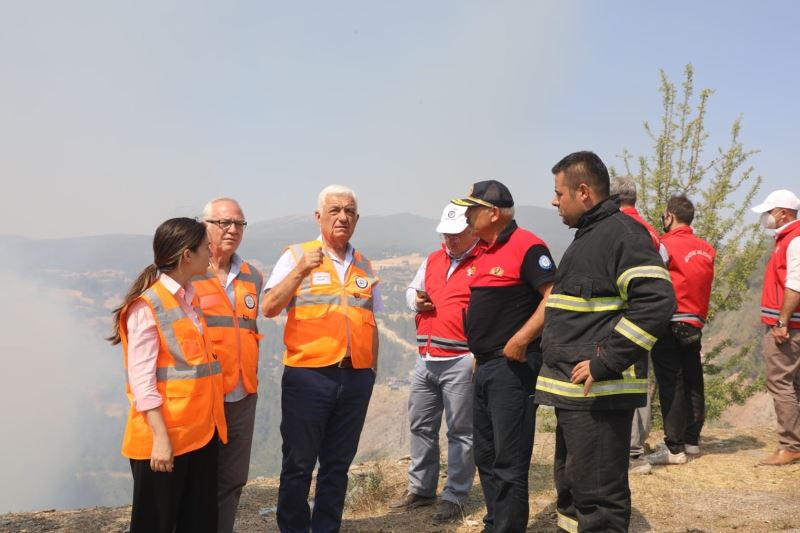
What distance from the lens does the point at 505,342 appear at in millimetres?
3848

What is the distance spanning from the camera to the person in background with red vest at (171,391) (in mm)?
2928

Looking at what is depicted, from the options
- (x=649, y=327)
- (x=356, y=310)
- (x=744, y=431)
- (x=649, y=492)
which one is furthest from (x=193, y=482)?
(x=744, y=431)

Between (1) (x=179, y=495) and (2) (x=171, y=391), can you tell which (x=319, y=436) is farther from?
(2) (x=171, y=391)

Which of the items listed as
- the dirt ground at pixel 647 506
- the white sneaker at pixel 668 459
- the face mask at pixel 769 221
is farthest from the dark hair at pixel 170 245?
the face mask at pixel 769 221

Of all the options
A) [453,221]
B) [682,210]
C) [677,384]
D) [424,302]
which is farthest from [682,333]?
[453,221]

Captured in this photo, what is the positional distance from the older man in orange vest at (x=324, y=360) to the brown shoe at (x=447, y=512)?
3.38ft

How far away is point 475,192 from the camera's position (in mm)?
4027

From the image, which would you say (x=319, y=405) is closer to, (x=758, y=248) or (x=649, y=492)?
(x=649, y=492)

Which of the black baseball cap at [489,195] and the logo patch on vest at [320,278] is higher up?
the black baseball cap at [489,195]

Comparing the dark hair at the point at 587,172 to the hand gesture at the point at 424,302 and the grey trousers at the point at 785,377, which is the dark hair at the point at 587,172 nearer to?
the hand gesture at the point at 424,302

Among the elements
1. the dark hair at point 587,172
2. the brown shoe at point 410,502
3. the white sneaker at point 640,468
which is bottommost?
the brown shoe at point 410,502

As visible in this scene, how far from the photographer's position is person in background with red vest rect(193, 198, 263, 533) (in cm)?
379

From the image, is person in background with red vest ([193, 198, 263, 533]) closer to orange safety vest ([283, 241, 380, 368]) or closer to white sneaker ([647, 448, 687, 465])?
orange safety vest ([283, 241, 380, 368])

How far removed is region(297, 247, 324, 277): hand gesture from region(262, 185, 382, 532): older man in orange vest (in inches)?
0.5
